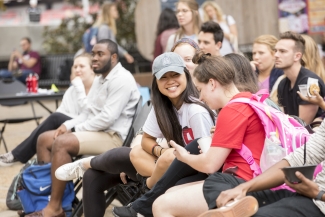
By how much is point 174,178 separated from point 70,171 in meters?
1.54

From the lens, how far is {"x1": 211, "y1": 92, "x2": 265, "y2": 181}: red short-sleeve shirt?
390 cm

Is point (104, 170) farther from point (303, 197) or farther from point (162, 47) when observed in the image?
point (162, 47)

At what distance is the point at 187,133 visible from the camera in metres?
5.03

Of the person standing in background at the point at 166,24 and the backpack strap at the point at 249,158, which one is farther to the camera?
the person standing in background at the point at 166,24

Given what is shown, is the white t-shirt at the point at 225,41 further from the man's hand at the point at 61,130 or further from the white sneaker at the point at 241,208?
the white sneaker at the point at 241,208

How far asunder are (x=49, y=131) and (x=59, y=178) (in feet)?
3.62

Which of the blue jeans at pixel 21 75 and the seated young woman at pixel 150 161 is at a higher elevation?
the seated young woman at pixel 150 161

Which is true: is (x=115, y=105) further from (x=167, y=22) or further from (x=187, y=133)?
(x=167, y=22)

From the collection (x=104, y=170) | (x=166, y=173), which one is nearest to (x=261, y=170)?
(x=166, y=173)

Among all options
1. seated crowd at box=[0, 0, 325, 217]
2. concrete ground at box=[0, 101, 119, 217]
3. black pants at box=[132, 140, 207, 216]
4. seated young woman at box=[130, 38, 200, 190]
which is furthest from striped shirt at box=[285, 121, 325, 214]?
concrete ground at box=[0, 101, 119, 217]

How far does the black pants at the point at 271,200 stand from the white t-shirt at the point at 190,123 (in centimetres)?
94

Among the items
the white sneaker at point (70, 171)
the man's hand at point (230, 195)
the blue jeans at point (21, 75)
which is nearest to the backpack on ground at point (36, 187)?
the white sneaker at point (70, 171)

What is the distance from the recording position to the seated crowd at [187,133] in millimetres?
3717

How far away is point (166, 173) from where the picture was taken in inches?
181
